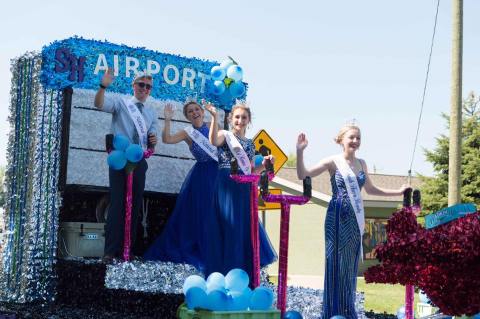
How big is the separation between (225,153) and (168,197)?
249 centimetres

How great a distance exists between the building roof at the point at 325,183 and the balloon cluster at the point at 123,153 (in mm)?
18738

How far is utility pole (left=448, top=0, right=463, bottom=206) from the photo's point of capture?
29.5 ft

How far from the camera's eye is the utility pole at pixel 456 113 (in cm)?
898

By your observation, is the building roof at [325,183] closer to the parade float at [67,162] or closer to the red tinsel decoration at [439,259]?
the parade float at [67,162]

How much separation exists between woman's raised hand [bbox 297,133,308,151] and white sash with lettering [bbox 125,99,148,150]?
97.3 inches

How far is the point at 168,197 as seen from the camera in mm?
9414

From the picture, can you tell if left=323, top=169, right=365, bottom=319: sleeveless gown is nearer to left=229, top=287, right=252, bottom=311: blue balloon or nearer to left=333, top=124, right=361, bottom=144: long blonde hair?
left=333, top=124, right=361, bottom=144: long blonde hair

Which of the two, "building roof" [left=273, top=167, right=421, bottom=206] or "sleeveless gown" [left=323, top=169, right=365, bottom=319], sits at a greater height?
"building roof" [left=273, top=167, right=421, bottom=206]

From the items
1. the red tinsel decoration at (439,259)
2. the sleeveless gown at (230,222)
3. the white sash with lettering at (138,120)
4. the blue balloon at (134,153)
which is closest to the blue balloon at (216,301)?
the red tinsel decoration at (439,259)

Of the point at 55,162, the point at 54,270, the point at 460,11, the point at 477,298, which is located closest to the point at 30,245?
the point at 54,270

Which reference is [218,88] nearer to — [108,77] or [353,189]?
[108,77]

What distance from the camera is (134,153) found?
753cm

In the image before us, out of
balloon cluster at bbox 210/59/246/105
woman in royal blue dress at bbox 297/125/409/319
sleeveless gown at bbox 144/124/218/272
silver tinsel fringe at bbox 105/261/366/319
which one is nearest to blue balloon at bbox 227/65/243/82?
balloon cluster at bbox 210/59/246/105

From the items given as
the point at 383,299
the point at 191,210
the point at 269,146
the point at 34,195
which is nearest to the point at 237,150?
the point at 191,210
